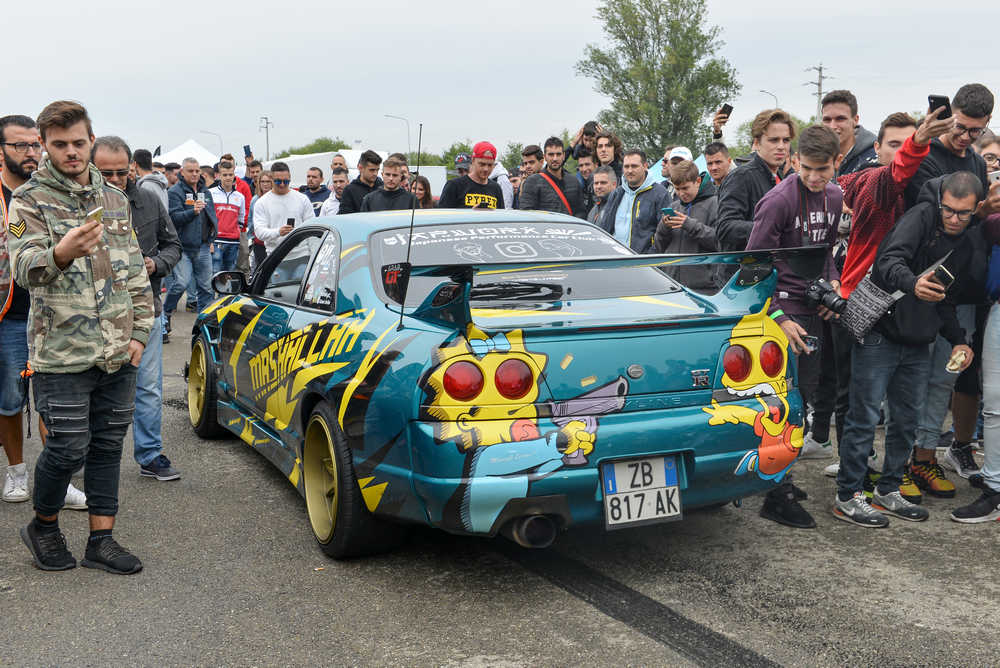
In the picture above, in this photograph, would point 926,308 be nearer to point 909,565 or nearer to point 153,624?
point 909,565

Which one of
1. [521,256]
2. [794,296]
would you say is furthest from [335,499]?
[794,296]

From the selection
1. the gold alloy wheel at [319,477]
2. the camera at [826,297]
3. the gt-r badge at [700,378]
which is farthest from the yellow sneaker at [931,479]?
the gold alloy wheel at [319,477]

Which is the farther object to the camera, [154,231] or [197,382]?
[197,382]

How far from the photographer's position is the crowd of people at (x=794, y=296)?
3.67m

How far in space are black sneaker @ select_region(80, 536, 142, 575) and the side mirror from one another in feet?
5.89

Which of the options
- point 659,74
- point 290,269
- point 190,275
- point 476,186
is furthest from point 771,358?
point 659,74

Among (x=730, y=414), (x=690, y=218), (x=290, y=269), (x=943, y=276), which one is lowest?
(x=730, y=414)

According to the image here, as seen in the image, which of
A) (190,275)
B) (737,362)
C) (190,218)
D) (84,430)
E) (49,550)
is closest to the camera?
Result: (737,362)

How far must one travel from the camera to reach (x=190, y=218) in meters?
10.5

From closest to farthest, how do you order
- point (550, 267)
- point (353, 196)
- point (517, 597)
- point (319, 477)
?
1. point (550, 267)
2. point (517, 597)
3. point (319, 477)
4. point (353, 196)

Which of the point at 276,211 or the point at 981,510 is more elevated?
the point at 276,211

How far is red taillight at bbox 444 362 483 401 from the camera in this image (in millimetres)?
3245

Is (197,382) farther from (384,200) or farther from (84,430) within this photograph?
(384,200)

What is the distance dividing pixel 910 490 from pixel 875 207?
144 cm
